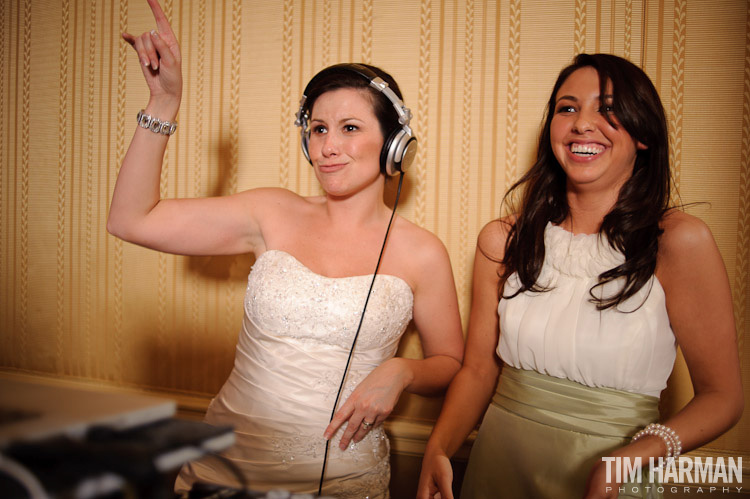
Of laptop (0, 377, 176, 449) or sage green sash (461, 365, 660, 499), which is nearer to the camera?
laptop (0, 377, 176, 449)

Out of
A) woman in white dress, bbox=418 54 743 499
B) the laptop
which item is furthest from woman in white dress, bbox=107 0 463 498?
the laptop

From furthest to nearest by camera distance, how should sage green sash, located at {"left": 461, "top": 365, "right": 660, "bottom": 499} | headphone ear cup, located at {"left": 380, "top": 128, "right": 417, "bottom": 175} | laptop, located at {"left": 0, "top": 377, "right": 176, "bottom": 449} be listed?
1. headphone ear cup, located at {"left": 380, "top": 128, "right": 417, "bottom": 175}
2. sage green sash, located at {"left": 461, "top": 365, "right": 660, "bottom": 499}
3. laptop, located at {"left": 0, "top": 377, "right": 176, "bottom": 449}

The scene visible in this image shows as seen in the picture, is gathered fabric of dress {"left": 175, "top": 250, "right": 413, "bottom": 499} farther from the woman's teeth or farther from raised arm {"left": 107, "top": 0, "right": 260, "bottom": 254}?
the woman's teeth

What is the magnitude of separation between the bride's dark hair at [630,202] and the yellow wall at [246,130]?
14.9 inches

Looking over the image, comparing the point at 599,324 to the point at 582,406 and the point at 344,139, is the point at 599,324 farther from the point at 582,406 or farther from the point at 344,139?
the point at 344,139

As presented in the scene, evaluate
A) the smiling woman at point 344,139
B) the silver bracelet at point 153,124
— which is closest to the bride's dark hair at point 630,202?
Answer: the smiling woman at point 344,139

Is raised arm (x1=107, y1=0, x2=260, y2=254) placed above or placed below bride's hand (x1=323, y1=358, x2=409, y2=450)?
above

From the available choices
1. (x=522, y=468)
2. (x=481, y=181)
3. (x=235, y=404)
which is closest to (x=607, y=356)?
(x=522, y=468)

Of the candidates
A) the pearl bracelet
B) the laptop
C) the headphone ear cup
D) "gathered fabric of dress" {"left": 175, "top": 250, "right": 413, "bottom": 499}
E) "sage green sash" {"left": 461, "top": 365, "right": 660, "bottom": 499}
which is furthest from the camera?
the headphone ear cup

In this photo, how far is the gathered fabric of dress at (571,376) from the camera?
106 centimetres

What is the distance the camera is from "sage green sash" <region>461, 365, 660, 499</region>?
106 cm

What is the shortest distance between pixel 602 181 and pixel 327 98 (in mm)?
705

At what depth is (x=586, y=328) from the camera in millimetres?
1090

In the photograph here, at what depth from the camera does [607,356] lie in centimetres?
107
